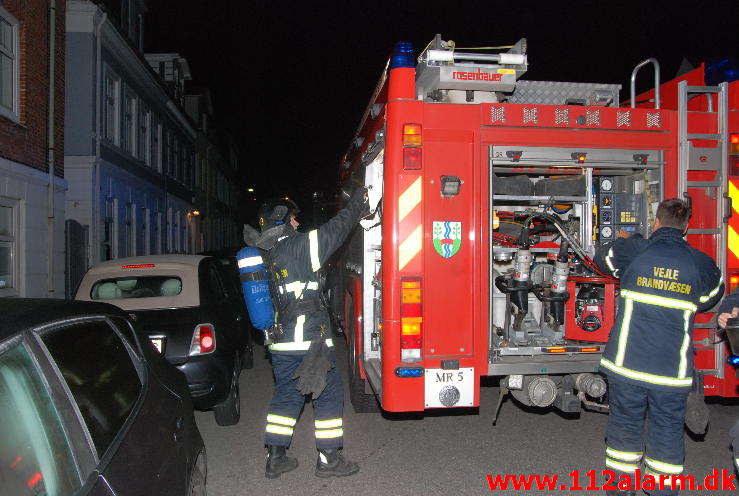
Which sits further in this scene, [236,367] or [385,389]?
[236,367]

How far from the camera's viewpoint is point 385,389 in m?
4.20

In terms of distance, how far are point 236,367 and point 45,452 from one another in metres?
4.20

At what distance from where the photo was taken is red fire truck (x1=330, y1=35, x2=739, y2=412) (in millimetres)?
4160

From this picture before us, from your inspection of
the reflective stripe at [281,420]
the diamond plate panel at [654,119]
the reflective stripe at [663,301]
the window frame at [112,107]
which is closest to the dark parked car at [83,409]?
the reflective stripe at [281,420]

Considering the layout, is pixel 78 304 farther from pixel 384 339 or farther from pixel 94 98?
pixel 94 98

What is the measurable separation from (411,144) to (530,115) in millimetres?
985

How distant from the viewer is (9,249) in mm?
10094

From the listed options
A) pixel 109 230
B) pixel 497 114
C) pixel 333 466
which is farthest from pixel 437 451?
pixel 109 230

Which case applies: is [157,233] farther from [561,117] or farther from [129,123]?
[561,117]

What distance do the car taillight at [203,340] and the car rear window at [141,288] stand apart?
22.3 inches

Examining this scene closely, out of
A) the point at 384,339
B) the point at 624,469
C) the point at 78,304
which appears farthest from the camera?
the point at 384,339

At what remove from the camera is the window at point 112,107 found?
1555 cm

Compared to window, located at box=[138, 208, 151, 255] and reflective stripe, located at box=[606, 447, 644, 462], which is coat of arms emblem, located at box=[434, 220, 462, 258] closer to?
reflective stripe, located at box=[606, 447, 644, 462]

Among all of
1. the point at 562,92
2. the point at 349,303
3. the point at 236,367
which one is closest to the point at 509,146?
the point at 562,92
